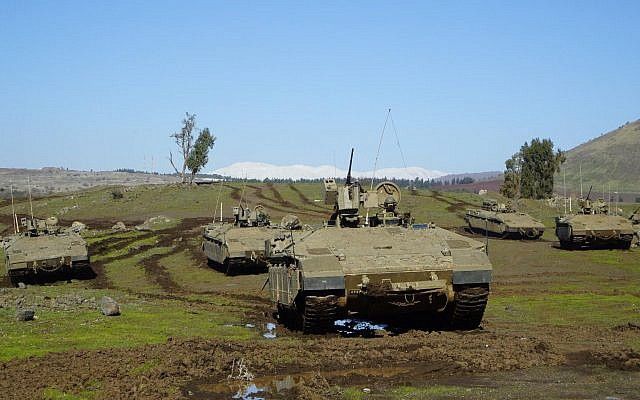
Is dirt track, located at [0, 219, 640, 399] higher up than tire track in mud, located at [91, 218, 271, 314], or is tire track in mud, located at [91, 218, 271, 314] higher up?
dirt track, located at [0, 219, 640, 399]

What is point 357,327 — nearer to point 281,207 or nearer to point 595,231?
point 595,231

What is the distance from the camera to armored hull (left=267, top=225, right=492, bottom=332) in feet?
55.6

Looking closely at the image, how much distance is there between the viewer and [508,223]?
5094 centimetres

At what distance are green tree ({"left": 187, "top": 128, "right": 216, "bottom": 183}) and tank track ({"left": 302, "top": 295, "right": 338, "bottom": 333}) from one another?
86108mm

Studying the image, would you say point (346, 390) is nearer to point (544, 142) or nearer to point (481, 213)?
point (481, 213)

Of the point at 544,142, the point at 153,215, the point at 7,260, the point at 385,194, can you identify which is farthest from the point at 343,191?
the point at 544,142

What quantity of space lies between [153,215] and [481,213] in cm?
3069

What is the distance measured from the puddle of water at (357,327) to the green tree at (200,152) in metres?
83.7

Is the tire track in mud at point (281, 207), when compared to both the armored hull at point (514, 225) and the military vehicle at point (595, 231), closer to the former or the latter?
the armored hull at point (514, 225)

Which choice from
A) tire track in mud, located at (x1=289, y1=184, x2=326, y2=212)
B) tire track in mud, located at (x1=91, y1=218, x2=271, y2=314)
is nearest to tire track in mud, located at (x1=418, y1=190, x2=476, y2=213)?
tire track in mud, located at (x1=289, y1=184, x2=326, y2=212)

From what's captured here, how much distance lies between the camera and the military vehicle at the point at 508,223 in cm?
5088

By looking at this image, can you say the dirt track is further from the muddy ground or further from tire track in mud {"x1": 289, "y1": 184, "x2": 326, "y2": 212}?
tire track in mud {"x1": 289, "y1": 184, "x2": 326, "y2": 212}

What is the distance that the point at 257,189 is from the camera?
97438mm


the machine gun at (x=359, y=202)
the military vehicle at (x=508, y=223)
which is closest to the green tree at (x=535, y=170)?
the military vehicle at (x=508, y=223)
